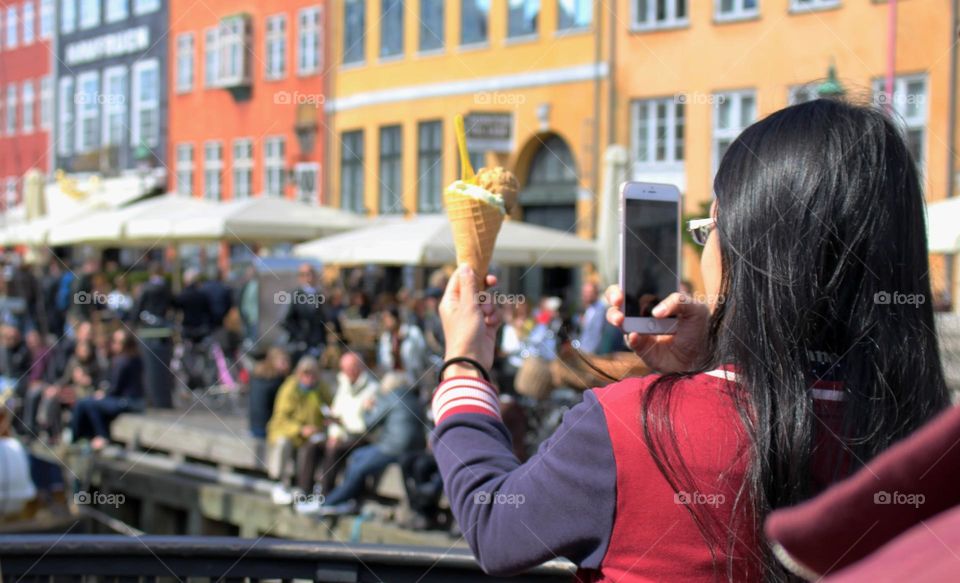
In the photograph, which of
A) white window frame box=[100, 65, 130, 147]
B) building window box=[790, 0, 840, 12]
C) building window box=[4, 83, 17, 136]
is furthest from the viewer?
building window box=[4, 83, 17, 136]

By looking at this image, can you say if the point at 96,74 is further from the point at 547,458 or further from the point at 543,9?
the point at 547,458

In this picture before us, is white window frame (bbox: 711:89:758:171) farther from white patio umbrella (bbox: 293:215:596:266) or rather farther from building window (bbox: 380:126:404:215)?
building window (bbox: 380:126:404:215)

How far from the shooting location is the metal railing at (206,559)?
9.34 feet

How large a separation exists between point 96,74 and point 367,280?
57.1 feet

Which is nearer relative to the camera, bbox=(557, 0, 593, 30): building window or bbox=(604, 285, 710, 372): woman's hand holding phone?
bbox=(604, 285, 710, 372): woman's hand holding phone

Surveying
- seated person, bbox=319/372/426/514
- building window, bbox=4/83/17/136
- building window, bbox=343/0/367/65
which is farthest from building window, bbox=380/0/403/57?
building window, bbox=4/83/17/136

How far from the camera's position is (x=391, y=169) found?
28625 millimetres

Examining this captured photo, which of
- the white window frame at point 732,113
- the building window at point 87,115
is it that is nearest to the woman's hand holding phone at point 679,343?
the white window frame at point 732,113

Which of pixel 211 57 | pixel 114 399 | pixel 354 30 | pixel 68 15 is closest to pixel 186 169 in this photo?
pixel 211 57

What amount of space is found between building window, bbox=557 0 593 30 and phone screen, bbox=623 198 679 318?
72.1 ft

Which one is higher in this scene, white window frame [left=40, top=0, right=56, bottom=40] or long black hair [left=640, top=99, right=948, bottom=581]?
white window frame [left=40, top=0, right=56, bottom=40]

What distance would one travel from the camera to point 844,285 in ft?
5.36

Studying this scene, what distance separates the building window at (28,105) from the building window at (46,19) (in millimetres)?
1723

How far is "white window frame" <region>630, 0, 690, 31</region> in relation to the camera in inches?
873
